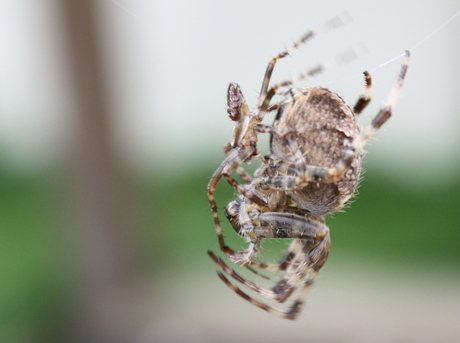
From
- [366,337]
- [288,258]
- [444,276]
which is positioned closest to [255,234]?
[288,258]

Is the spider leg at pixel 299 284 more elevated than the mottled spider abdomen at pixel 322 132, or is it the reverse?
the mottled spider abdomen at pixel 322 132

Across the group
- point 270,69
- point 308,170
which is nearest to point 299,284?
point 308,170

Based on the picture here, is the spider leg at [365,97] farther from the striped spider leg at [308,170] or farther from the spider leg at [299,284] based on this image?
the spider leg at [299,284]

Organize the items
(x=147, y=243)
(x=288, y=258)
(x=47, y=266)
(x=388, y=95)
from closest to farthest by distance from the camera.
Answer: (x=388, y=95) < (x=288, y=258) < (x=47, y=266) < (x=147, y=243)

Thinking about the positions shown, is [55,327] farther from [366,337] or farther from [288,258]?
[288,258]

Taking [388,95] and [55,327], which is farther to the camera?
[55,327]

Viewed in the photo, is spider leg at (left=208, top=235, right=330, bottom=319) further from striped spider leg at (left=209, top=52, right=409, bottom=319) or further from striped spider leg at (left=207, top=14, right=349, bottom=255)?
striped spider leg at (left=207, top=14, right=349, bottom=255)

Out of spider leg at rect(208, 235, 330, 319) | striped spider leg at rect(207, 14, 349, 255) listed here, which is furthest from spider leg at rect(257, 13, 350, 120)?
spider leg at rect(208, 235, 330, 319)

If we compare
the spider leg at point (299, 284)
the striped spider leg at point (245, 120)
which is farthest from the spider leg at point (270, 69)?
the spider leg at point (299, 284)

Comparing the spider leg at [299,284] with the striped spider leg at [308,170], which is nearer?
the striped spider leg at [308,170]
